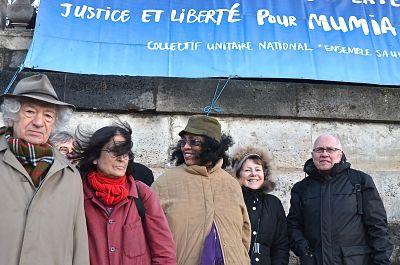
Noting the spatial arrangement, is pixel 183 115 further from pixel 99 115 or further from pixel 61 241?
pixel 61 241

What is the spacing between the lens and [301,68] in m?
6.00

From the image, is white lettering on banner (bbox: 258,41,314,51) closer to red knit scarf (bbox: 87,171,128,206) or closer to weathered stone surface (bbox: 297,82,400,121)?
weathered stone surface (bbox: 297,82,400,121)

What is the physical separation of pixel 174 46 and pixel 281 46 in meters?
1.29

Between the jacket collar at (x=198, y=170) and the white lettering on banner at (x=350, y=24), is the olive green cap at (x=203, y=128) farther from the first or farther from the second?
the white lettering on banner at (x=350, y=24)

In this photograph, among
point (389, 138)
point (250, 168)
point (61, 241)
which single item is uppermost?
point (389, 138)

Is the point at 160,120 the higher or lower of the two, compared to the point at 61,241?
higher

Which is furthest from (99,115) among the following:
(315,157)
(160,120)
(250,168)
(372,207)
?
(372,207)

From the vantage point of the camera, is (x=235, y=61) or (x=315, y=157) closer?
(x=315, y=157)

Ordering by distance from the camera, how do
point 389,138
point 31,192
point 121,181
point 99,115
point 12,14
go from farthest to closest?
point 12,14, point 389,138, point 99,115, point 121,181, point 31,192

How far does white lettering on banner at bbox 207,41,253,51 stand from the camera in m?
6.04

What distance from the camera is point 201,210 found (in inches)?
131

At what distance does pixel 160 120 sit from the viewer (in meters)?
5.73

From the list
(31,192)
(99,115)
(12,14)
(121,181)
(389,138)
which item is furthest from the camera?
(12,14)

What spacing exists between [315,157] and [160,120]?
2.12 metres
